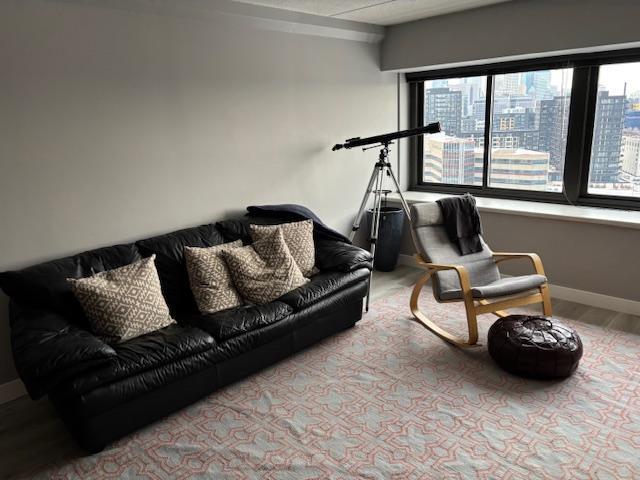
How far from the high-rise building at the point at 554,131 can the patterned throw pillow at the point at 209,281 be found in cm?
309

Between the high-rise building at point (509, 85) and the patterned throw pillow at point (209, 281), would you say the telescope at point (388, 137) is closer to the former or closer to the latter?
the high-rise building at point (509, 85)

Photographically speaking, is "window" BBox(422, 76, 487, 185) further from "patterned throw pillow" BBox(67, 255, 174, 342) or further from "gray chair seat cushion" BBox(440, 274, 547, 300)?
"patterned throw pillow" BBox(67, 255, 174, 342)

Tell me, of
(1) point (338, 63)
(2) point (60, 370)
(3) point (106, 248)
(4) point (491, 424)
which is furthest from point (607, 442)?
(1) point (338, 63)

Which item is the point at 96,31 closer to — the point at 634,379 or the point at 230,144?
the point at 230,144

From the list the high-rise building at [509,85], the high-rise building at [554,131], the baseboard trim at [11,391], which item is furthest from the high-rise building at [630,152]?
the baseboard trim at [11,391]

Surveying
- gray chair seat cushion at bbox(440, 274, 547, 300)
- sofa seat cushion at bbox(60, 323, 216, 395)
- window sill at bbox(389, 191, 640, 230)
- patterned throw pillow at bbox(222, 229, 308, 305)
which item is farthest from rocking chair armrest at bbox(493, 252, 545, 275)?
sofa seat cushion at bbox(60, 323, 216, 395)

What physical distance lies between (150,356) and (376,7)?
122 inches

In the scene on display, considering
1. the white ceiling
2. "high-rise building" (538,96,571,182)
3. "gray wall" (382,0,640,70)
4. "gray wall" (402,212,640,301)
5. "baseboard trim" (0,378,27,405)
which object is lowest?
"baseboard trim" (0,378,27,405)

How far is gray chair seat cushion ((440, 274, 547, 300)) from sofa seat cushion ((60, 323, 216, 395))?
64.5 inches

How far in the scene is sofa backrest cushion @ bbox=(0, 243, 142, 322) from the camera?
2611mm

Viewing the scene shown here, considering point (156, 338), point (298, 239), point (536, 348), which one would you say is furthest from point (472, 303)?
point (156, 338)

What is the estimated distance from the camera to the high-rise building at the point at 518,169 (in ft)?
14.8

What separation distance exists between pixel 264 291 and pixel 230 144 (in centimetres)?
126

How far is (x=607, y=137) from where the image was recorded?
4066 millimetres
